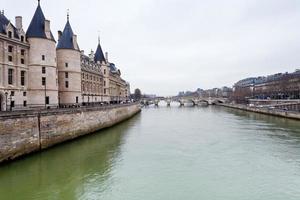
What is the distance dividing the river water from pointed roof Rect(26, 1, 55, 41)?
11793mm

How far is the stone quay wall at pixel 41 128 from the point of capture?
666 inches

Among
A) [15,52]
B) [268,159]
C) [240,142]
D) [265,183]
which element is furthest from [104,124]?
[265,183]

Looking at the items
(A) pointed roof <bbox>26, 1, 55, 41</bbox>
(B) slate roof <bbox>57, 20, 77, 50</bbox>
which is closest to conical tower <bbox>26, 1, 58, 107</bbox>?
(A) pointed roof <bbox>26, 1, 55, 41</bbox>

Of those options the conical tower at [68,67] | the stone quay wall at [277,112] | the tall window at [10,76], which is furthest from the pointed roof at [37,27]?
the stone quay wall at [277,112]

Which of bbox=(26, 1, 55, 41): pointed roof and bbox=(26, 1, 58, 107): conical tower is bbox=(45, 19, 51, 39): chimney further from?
bbox=(26, 1, 55, 41): pointed roof

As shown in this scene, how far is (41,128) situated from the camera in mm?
20625

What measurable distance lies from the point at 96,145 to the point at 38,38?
12185 mm

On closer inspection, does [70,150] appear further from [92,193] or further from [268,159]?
[268,159]

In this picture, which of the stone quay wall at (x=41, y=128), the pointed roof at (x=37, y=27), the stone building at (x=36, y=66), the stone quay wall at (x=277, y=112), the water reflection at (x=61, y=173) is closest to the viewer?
the water reflection at (x=61, y=173)

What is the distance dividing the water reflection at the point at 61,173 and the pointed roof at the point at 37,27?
1198 cm

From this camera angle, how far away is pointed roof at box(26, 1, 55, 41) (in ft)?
91.3

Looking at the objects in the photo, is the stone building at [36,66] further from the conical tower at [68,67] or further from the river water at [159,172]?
the river water at [159,172]

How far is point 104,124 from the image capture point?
33625 millimetres

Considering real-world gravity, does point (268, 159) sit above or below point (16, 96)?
below
